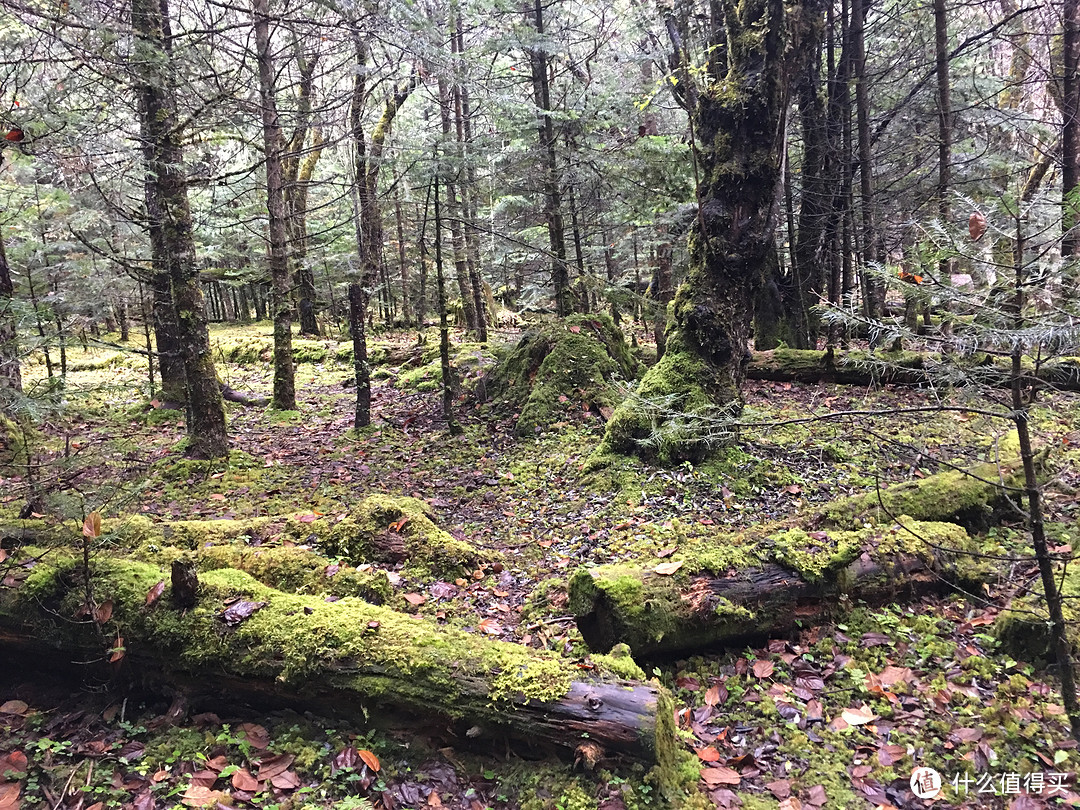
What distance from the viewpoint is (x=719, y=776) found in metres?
3.19

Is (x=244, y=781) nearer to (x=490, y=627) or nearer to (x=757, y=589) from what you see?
(x=490, y=627)

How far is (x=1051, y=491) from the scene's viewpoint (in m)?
5.62

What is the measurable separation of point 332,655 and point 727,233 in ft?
21.0

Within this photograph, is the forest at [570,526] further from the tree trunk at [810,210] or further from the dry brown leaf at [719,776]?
the tree trunk at [810,210]

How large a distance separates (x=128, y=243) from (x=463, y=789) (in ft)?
67.9

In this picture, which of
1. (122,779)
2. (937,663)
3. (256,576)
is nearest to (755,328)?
(937,663)

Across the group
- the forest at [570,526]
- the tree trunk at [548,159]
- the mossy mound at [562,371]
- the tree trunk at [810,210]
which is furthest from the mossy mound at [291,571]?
the tree trunk at [810,210]

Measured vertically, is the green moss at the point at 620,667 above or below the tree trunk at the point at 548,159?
below

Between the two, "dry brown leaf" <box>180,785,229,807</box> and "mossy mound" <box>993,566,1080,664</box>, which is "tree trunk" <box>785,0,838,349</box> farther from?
"dry brown leaf" <box>180,785,229,807</box>

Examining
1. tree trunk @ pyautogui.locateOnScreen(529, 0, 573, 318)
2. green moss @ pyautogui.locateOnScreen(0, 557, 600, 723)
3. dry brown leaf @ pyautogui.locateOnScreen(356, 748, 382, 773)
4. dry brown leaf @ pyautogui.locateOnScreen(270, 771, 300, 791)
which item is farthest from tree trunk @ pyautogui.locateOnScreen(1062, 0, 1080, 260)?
dry brown leaf @ pyautogui.locateOnScreen(270, 771, 300, 791)

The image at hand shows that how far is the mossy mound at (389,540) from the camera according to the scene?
5.35m

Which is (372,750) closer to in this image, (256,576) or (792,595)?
(256,576)

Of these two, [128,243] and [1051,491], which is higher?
[128,243]

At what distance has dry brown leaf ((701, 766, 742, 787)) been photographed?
3145 mm
